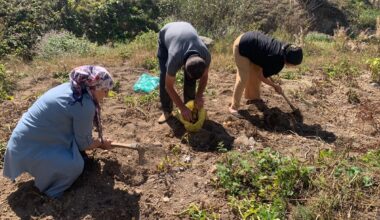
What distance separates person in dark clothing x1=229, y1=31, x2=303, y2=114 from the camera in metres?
4.44

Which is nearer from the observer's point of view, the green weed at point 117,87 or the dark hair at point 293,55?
the dark hair at point 293,55

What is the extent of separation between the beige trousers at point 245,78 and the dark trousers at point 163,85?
51 centimetres

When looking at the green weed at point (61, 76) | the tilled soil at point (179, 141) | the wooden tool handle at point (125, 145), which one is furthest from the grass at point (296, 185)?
the green weed at point (61, 76)

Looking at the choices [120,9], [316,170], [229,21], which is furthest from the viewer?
[120,9]

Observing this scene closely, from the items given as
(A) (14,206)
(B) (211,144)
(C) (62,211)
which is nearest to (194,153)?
(B) (211,144)

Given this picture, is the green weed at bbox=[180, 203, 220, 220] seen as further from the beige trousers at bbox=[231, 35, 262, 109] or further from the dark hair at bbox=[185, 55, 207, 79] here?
the beige trousers at bbox=[231, 35, 262, 109]

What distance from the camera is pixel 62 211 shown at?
3.36 m

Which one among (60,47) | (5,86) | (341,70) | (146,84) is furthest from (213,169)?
(60,47)

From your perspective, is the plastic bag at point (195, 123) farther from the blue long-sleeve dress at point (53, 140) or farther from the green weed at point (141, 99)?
the blue long-sleeve dress at point (53, 140)

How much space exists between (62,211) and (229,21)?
6209mm

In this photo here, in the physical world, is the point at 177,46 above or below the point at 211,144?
above

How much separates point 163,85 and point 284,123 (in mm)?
1401

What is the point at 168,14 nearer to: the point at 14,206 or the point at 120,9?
the point at 120,9

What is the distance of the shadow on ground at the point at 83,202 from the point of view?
3332mm
